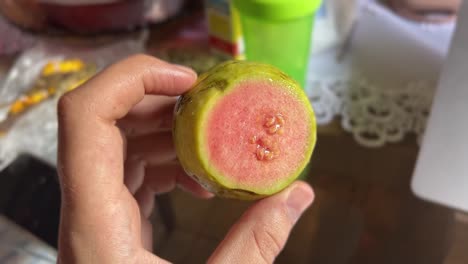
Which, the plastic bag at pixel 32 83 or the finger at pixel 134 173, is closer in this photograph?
the finger at pixel 134 173

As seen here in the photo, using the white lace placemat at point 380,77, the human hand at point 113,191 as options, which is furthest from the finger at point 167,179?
the white lace placemat at point 380,77

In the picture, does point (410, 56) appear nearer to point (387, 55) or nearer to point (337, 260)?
point (387, 55)

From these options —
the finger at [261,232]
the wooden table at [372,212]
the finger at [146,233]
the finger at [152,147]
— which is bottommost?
the wooden table at [372,212]

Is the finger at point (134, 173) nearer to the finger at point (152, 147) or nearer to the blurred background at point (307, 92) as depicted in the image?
the finger at point (152, 147)

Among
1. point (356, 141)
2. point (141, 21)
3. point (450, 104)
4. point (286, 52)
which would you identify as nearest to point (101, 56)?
point (141, 21)

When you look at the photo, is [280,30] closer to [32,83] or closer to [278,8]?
[278,8]

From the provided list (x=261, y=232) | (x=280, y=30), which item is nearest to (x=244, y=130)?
(x=261, y=232)

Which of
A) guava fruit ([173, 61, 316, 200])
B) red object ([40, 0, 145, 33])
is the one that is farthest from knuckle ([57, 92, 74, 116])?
red object ([40, 0, 145, 33])
